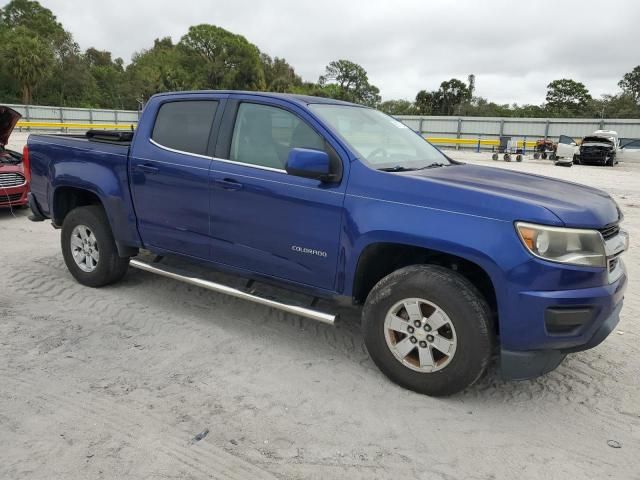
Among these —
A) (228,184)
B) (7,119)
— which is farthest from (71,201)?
(7,119)

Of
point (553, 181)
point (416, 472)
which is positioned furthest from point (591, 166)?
point (416, 472)

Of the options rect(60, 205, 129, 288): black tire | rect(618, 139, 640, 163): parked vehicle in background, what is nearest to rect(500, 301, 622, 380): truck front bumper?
rect(60, 205, 129, 288): black tire

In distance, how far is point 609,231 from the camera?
3143 millimetres

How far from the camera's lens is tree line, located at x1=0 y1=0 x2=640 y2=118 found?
174 ft

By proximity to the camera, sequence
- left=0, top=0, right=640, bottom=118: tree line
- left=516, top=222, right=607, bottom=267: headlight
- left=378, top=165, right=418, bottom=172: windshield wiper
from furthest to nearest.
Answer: left=0, top=0, right=640, bottom=118: tree line < left=378, top=165, right=418, bottom=172: windshield wiper < left=516, top=222, right=607, bottom=267: headlight

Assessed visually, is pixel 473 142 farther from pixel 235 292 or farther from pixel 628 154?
pixel 235 292

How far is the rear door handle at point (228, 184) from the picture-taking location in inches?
152

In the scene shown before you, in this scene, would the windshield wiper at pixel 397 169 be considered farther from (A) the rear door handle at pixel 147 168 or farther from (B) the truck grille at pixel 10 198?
(B) the truck grille at pixel 10 198

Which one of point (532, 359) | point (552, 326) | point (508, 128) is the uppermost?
point (508, 128)

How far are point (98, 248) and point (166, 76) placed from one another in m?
63.4

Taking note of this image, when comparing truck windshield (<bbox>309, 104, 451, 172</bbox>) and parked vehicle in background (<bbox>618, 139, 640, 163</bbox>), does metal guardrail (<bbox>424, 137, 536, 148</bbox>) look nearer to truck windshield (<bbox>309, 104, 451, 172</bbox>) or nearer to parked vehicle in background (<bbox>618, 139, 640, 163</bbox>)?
parked vehicle in background (<bbox>618, 139, 640, 163</bbox>)

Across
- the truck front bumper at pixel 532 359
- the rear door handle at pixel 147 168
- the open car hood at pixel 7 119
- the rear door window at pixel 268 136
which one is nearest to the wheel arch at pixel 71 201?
the rear door handle at pixel 147 168

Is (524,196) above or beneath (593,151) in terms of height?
beneath

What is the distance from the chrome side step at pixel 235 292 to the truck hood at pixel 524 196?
111 centimetres
